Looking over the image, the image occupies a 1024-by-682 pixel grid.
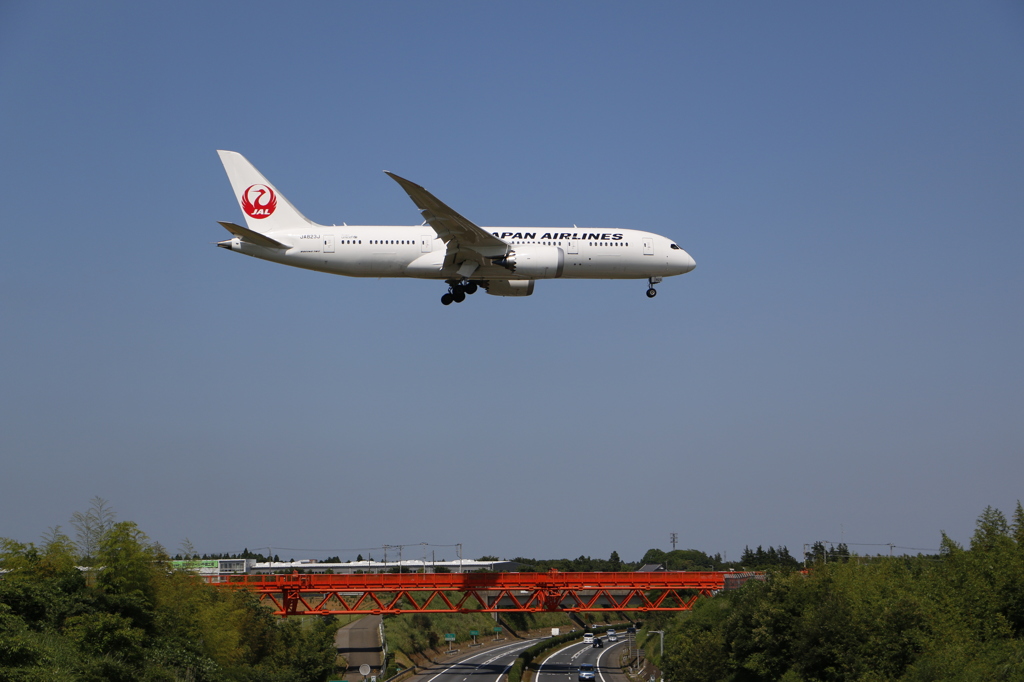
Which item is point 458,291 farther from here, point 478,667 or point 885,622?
point 478,667

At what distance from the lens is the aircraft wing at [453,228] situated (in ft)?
148

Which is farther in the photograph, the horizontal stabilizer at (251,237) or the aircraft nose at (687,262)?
the aircraft nose at (687,262)

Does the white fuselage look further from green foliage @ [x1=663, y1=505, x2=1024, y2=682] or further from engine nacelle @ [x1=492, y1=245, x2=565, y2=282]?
green foliage @ [x1=663, y1=505, x2=1024, y2=682]

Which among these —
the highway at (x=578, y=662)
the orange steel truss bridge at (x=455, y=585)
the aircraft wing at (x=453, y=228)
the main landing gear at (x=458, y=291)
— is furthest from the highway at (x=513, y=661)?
the aircraft wing at (x=453, y=228)

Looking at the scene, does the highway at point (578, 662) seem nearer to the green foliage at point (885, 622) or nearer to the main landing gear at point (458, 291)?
the green foliage at point (885, 622)

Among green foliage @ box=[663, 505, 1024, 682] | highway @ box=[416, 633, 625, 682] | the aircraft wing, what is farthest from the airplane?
highway @ box=[416, 633, 625, 682]

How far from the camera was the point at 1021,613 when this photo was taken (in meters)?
42.2

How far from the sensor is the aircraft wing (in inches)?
1770

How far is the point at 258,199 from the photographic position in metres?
52.7

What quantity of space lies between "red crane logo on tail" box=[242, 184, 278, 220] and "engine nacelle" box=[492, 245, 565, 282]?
13744 millimetres

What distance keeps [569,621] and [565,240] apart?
107 m

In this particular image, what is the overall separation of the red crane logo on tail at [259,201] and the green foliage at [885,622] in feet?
117

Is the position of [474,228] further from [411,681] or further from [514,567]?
[514,567]

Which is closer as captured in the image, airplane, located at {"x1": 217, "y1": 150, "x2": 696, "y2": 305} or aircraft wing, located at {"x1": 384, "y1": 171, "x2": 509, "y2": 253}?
aircraft wing, located at {"x1": 384, "y1": 171, "x2": 509, "y2": 253}
